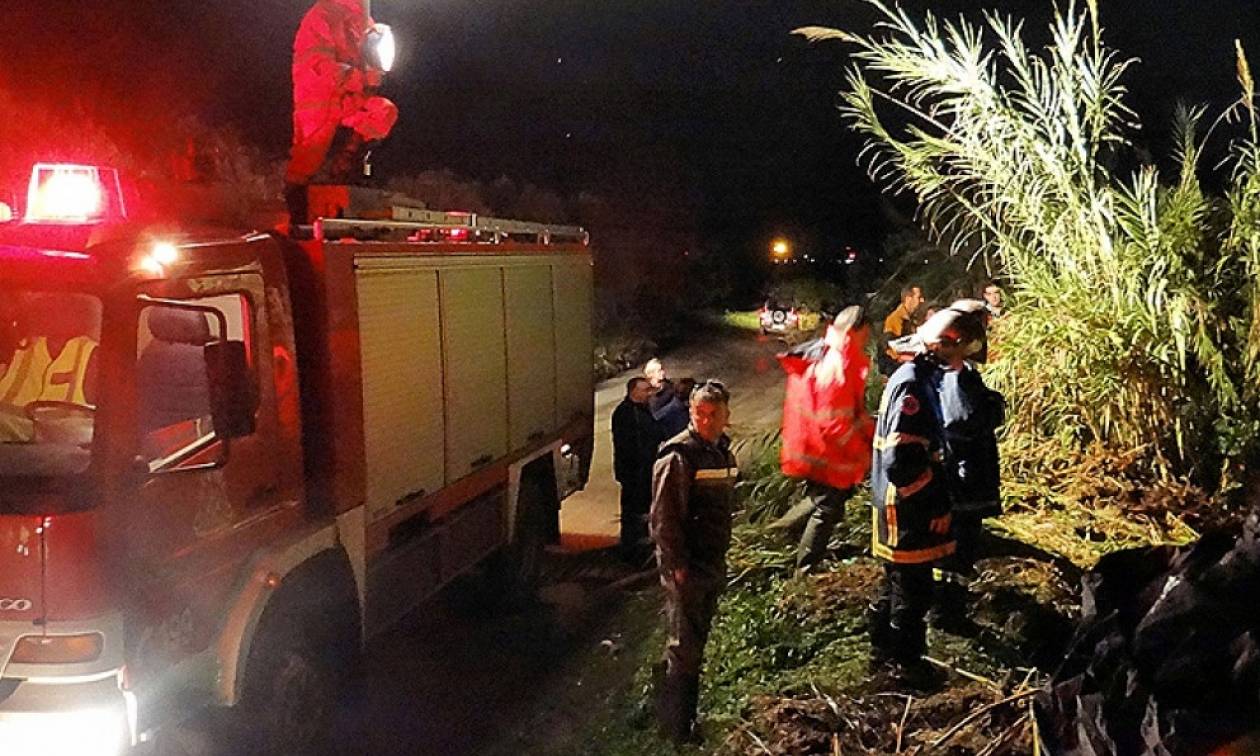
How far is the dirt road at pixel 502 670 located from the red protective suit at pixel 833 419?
1.28 meters

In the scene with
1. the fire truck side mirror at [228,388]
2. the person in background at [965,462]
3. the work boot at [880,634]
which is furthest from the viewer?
the person in background at [965,462]

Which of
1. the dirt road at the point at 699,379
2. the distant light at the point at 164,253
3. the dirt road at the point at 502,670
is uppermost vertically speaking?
the distant light at the point at 164,253

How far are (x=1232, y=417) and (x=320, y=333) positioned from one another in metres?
4.60

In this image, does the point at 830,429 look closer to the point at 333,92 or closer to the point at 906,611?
the point at 906,611

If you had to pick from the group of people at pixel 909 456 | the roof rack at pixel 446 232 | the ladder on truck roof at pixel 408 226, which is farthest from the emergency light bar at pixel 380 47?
the group of people at pixel 909 456

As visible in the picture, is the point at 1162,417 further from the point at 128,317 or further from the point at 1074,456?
the point at 128,317

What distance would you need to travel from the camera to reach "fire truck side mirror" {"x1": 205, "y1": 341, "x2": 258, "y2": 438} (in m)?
3.85

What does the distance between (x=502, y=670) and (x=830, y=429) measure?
2.13 m

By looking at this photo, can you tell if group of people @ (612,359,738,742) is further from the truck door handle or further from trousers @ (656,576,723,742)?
the truck door handle

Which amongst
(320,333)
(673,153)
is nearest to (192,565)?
(320,333)

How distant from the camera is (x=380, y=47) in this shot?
5820 millimetres

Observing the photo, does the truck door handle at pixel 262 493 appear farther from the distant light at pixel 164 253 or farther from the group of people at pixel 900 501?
the group of people at pixel 900 501

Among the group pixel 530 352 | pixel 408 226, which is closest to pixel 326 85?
pixel 408 226

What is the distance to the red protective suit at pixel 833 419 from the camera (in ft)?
20.4
